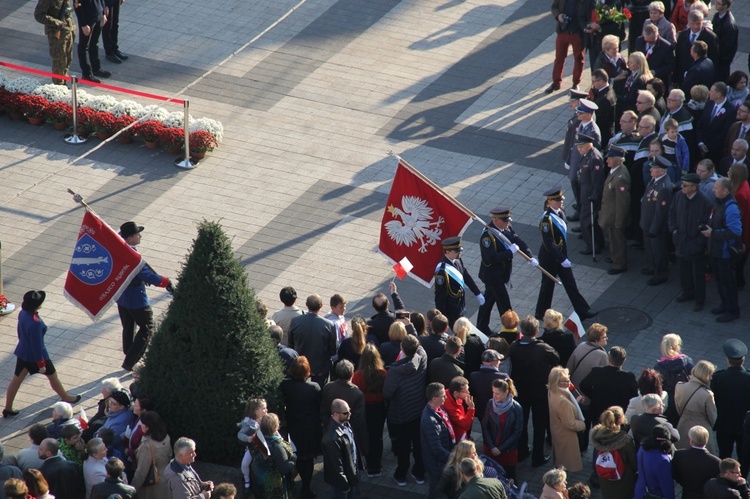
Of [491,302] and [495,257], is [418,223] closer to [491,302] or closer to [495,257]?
[495,257]

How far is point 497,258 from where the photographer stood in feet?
54.9

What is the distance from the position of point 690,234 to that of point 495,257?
2.63 meters

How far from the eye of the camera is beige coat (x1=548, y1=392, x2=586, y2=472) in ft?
44.8

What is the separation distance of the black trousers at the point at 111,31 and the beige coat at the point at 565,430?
13115 millimetres

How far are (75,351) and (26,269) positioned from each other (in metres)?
2.18

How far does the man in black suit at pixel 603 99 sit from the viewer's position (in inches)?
783

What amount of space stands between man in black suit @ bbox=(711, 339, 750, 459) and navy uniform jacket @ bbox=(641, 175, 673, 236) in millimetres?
4027

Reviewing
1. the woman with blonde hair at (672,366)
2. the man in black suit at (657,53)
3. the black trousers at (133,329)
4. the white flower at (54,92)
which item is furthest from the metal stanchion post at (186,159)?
the woman with blonde hair at (672,366)

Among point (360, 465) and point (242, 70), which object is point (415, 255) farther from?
point (242, 70)

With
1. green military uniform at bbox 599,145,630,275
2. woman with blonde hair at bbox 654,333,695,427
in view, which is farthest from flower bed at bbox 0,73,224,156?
woman with blonde hair at bbox 654,333,695,427

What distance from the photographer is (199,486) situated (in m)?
12.6

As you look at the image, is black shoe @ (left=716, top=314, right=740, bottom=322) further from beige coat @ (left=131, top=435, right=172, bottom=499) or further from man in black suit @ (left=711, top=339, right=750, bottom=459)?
beige coat @ (left=131, top=435, right=172, bottom=499)

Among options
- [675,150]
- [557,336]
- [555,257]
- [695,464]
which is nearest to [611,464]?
[695,464]

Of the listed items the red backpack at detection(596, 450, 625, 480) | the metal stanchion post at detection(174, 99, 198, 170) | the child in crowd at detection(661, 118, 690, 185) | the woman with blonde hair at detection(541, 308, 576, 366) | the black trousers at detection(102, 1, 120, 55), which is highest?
the child in crowd at detection(661, 118, 690, 185)
